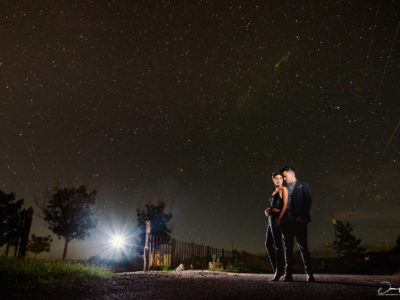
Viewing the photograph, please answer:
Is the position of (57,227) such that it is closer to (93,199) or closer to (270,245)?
(93,199)

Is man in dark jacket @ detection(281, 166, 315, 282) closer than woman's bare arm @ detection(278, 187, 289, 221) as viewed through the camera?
Yes

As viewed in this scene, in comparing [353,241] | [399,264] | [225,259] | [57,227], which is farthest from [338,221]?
[57,227]

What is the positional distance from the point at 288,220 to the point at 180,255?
10457mm

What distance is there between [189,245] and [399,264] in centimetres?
1281

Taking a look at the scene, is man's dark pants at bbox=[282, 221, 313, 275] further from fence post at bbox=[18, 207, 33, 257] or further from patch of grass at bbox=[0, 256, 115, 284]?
fence post at bbox=[18, 207, 33, 257]

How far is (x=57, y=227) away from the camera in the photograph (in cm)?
2297

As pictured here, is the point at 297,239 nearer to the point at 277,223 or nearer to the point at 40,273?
the point at 277,223

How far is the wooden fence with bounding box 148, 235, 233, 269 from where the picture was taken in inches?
477
